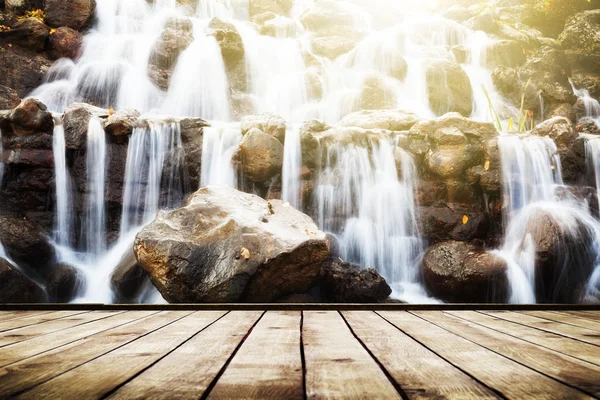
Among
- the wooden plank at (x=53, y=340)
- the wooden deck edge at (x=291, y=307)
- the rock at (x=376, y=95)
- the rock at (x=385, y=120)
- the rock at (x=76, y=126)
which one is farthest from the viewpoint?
the rock at (x=376, y=95)

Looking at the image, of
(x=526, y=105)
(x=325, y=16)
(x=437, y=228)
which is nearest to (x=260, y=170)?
(x=437, y=228)

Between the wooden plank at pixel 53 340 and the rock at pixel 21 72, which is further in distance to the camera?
the rock at pixel 21 72

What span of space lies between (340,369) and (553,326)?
1.60 m

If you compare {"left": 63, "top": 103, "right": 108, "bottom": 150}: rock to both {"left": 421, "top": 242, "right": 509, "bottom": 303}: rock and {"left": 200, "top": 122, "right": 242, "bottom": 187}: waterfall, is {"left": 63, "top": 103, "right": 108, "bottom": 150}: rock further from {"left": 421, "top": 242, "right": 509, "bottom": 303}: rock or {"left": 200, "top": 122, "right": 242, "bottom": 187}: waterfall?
{"left": 421, "top": 242, "right": 509, "bottom": 303}: rock

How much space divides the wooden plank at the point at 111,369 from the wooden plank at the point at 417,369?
0.86 meters

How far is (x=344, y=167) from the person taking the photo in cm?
694

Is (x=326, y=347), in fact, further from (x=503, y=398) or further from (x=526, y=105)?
(x=526, y=105)

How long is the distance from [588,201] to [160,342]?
7.57 meters

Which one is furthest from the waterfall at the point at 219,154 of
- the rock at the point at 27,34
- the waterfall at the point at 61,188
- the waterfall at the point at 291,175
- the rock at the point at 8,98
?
the rock at the point at 27,34

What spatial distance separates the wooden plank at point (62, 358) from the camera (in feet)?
3.76

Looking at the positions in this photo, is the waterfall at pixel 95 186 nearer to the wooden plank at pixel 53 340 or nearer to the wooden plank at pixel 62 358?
the wooden plank at pixel 53 340

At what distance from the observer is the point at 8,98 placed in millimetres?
9531

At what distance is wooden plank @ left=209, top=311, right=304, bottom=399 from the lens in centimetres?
105

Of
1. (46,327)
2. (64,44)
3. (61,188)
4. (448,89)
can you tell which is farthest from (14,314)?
(448,89)
